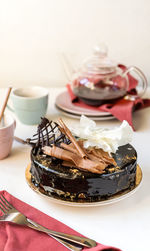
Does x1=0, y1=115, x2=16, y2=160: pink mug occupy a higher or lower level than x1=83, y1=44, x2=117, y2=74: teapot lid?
lower

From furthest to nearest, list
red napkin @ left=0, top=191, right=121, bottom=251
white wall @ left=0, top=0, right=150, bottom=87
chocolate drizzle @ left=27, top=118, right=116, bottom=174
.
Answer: white wall @ left=0, top=0, right=150, bottom=87 → chocolate drizzle @ left=27, top=118, right=116, bottom=174 → red napkin @ left=0, top=191, right=121, bottom=251

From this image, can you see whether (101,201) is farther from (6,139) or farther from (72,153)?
(6,139)

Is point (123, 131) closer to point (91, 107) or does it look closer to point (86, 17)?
point (91, 107)

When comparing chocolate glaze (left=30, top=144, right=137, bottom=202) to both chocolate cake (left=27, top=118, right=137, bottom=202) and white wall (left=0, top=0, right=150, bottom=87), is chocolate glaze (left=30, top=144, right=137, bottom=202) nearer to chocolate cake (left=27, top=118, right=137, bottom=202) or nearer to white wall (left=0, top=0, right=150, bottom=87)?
chocolate cake (left=27, top=118, right=137, bottom=202)

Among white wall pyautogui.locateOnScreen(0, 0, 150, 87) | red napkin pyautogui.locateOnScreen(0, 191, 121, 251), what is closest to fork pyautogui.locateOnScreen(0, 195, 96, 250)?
red napkin pyautogui.locateOnScreen(0, 191, 121, 251)

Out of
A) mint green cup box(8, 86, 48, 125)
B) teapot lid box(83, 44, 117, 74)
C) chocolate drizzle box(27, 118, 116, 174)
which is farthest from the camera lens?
teapot lid box(83, 44, 117, 74)

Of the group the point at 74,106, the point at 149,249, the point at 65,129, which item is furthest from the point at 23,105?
the point at 149,249

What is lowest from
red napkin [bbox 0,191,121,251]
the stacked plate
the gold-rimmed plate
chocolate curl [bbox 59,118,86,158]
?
the stacked plate
